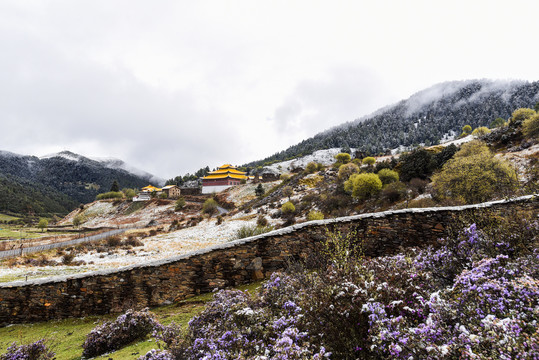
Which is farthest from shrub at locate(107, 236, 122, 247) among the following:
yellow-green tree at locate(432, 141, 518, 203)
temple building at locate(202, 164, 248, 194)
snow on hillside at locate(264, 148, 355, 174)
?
snow on hillside at locate(264, 148, 355, 174)

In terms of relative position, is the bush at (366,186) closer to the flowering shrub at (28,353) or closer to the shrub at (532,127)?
the shrub at (532,127)

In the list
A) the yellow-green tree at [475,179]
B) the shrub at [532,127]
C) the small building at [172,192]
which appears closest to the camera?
the yellow-green tree at [475,179]

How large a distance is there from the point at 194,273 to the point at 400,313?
5.47 meters

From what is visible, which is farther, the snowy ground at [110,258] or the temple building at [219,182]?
the temple building at [219,182]

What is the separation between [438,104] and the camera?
6422 inches

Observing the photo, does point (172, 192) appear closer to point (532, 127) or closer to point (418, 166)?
point (418, 166)

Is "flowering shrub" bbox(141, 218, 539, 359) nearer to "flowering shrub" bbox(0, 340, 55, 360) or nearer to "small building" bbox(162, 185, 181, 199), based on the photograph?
"flowering shrub" bbox(0, 340, 55, 360)

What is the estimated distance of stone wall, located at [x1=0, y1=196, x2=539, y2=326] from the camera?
20.6ft

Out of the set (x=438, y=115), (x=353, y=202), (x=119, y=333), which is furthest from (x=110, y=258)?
(x=438, y=115)

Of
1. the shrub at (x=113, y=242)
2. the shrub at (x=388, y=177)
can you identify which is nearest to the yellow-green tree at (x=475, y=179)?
the shrub at (x=388, y=177)

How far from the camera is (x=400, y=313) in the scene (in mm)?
2504

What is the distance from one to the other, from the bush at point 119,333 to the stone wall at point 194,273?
1.59 metres

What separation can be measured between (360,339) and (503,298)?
1.25m

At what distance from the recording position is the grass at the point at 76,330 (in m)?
4.65
